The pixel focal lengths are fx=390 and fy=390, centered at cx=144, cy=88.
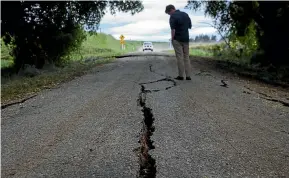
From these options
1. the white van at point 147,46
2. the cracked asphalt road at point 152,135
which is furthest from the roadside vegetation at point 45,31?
the white van at point 147,46

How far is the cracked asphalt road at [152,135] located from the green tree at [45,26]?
8.92 metres

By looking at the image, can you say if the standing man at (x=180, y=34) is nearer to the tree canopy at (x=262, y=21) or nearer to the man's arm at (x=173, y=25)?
the man's arm at (x=173, y=25)

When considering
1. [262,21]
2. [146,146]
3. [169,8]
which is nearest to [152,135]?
[146,146]

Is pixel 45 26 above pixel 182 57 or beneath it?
above

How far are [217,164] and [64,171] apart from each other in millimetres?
1394

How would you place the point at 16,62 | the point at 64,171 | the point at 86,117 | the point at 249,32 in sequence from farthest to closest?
the point at 249,32, the point at 16,62, the point at 86,117, the point at 64,171

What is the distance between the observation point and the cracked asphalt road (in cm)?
355

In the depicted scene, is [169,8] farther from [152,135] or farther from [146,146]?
[146,146]

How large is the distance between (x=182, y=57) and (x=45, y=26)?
29.0 feet

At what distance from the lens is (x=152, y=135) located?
14.8 feet

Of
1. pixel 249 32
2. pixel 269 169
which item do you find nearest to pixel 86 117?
pixel 269 169

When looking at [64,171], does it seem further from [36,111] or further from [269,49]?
[269,49]

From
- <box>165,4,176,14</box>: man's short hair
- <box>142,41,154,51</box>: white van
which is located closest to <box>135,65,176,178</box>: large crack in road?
<box>165,4,176,14</box>: man's short hair

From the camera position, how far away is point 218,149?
4.02 m
